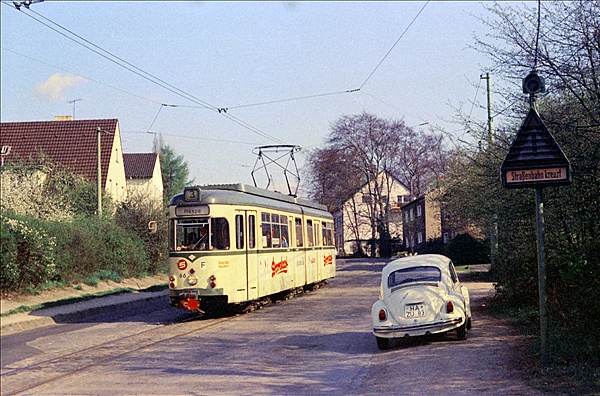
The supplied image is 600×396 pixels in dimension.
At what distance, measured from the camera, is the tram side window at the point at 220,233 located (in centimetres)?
1900

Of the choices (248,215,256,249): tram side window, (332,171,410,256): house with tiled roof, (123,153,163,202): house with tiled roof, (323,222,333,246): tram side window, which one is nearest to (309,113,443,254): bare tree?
(332,171,410,256): house with tiled roof

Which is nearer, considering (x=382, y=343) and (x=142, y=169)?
(x=382, y=343)

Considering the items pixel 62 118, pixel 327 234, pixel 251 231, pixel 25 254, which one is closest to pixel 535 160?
pixel 251 231

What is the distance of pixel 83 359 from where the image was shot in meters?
12.7

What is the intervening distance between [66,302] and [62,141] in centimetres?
2932

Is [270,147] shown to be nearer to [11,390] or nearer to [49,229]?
[49,229]

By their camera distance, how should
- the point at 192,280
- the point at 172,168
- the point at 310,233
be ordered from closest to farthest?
the point at 192,280
the point at 310,233
the point at 172,168

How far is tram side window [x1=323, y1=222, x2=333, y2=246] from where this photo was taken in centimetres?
3170

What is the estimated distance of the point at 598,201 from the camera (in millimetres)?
11922

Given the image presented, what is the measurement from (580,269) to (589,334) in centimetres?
93

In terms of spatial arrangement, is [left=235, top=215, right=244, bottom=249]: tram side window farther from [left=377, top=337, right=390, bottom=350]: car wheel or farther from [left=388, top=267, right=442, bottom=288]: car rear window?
[left=377, top=337, right=390, bottom=350]: car wheel

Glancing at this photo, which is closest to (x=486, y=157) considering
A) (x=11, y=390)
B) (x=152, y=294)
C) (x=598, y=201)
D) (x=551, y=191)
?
(x=551, y=191)

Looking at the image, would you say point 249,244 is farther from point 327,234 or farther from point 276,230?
point 327,234

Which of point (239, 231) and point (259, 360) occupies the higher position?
point (239, 231)
